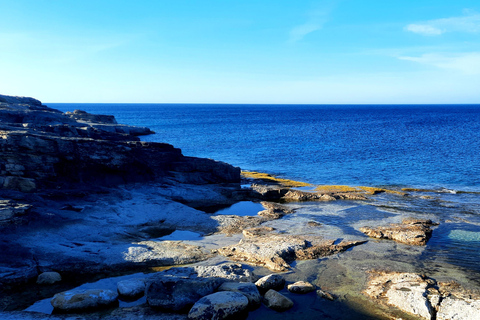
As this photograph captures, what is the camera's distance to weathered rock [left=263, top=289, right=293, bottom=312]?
1334 centimetres

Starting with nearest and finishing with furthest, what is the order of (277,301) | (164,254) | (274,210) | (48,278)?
(277,301), (48,278), (164,254), (274,210)

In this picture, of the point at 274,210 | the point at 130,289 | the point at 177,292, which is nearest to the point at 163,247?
the point at 130,289

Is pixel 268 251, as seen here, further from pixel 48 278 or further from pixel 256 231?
pixel 48 278

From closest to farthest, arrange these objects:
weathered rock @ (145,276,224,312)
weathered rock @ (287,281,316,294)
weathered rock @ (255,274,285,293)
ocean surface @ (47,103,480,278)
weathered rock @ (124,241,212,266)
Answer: weathered rock @ (145,276,224,312) < weathered rock @ (287,281,316,294) < weathered rock @ (255,274,285,293) < weathered rock @ (124,241,212,266) < ocean surface @ (47,103,480,278)

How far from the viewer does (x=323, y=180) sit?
134 feet

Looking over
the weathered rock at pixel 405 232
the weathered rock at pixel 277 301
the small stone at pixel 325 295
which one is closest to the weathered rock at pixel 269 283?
the weathered rock at pixel 277 301

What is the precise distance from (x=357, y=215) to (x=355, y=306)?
13.4 metres

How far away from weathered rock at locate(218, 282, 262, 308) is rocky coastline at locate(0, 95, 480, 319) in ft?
0.21

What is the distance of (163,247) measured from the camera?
18.9 m

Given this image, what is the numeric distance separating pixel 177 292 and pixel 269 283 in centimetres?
375

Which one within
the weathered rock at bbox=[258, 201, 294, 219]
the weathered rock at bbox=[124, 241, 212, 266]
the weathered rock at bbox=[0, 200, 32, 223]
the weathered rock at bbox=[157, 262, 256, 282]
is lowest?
the weathered rock at bbox=[258, 201, 294, 219]

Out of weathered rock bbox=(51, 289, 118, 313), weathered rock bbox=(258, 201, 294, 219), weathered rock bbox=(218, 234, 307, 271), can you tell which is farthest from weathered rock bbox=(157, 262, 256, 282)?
weathered rock bbox=(258, 201, 294, 219)

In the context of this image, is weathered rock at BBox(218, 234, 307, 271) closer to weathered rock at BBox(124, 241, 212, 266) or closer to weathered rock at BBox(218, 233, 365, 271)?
weathered rock at BBox(218, 233, 365, 271)

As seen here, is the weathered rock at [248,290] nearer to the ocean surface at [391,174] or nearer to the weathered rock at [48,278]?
the weathered rock at [48,278]
